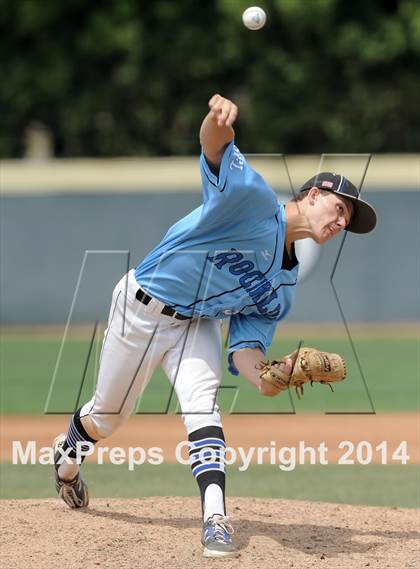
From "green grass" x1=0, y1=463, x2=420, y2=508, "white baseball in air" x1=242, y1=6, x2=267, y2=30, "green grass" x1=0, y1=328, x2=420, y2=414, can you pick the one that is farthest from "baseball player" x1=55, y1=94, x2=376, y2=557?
"green grass" x1=0, y1=328, x2=420, y2=414

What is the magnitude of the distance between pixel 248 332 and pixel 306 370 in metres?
0.45

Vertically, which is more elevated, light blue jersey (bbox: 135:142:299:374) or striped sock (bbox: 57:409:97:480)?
light blue jersey (bbox: 135:142:299:374)

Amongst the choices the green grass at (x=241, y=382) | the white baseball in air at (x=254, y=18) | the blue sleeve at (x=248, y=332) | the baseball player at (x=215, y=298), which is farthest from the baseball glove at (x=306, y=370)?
the green grass at (x=241, y=382)

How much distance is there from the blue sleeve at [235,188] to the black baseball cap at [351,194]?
0.28m

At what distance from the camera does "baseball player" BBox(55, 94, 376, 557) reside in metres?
4.52

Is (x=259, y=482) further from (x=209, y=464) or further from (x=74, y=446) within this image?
(x=209, y=464)

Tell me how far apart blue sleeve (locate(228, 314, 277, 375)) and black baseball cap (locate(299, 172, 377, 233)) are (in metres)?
0.59

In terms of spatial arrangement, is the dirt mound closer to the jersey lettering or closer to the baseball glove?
the baseball glove

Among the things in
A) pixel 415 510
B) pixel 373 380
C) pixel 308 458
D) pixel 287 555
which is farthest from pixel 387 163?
pixel 287 555

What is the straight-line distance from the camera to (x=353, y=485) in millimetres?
6777

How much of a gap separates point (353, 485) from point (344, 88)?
15.4m

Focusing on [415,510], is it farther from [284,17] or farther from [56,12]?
[56,12]

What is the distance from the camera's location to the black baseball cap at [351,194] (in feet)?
15.5

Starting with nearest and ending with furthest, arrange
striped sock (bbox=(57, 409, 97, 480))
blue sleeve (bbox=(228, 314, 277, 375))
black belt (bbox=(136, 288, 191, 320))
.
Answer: black belt (bbox=(136, 288, 191, 320)) → blue sleeve (bbox=(228, 314, 277, 375)) → striped sock (bbox=(57, 409, 97, 480))
